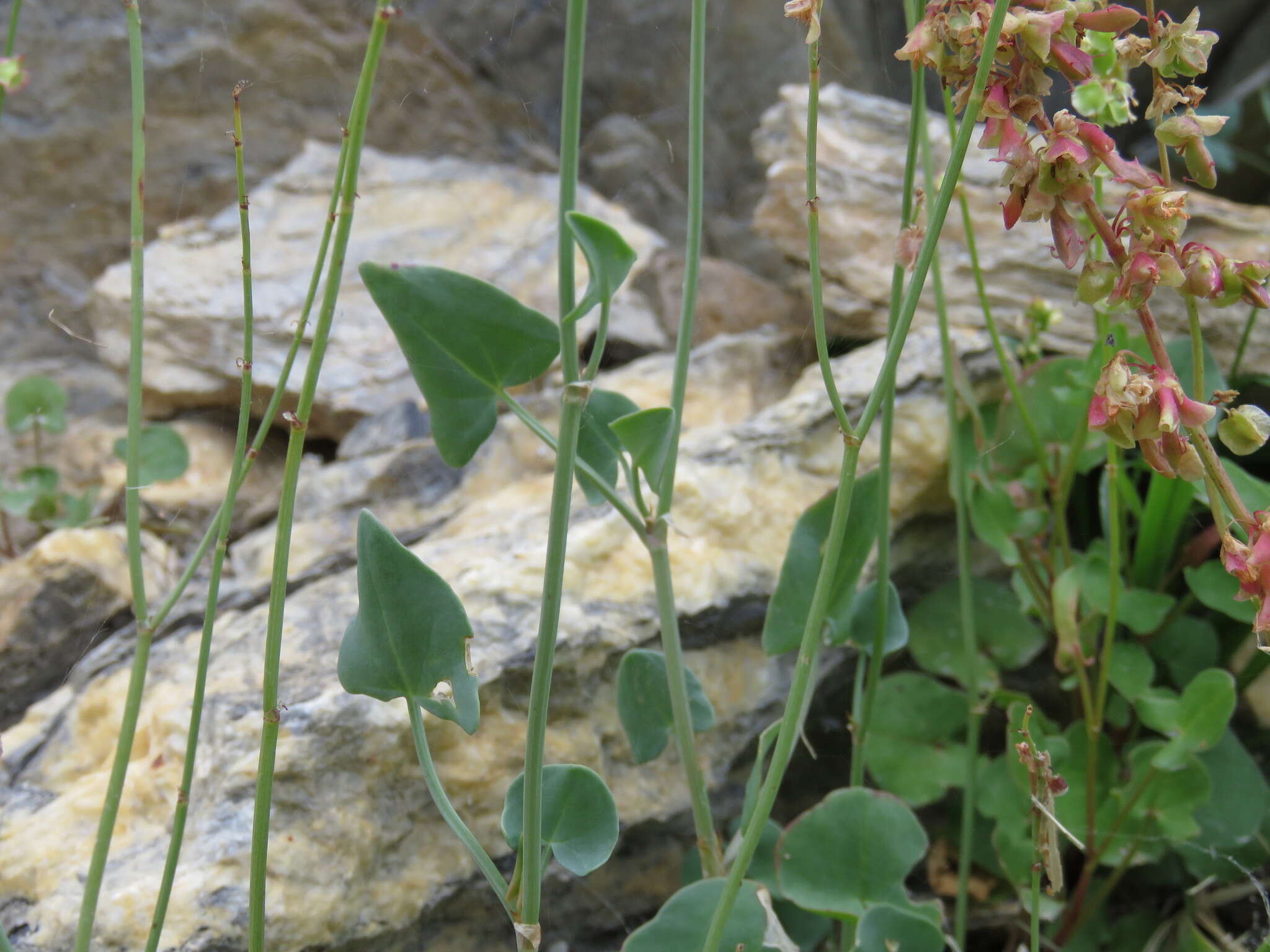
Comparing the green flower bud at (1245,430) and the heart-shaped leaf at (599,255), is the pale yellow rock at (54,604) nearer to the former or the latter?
the heart-shaped leaf at (599,255)

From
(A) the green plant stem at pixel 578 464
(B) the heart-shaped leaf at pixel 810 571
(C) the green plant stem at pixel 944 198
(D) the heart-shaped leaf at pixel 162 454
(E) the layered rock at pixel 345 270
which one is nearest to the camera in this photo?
(C) the green plant stem at pixel 944 198

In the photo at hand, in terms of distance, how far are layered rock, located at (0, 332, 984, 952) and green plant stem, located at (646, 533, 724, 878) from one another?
0.6 inches

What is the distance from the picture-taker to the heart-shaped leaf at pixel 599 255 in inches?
12.5

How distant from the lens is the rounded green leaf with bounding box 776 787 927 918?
0.51 meters

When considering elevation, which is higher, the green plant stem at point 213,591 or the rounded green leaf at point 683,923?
the green plant stem at point 213,591

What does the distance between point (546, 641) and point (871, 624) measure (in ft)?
0.95

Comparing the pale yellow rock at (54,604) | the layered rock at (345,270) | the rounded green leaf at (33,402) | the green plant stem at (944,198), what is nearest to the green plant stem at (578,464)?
the green plant stem at (944,198)

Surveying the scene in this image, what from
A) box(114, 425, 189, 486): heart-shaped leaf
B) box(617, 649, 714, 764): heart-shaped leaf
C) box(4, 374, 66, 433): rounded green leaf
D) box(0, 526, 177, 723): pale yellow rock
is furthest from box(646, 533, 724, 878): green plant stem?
box(4, 374, 66, 433): rounded green leaf

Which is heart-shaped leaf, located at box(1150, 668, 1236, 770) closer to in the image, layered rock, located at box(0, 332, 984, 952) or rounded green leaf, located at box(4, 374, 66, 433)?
layered rock, located at box(0, 332, 984, 952)

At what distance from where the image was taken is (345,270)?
1.18 meters

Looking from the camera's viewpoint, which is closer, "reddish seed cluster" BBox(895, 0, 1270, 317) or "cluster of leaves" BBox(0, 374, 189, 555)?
"reddish seed cluster" BBox(895, 0, 1270, 317)

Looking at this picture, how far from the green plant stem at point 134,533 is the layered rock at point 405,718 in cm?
14

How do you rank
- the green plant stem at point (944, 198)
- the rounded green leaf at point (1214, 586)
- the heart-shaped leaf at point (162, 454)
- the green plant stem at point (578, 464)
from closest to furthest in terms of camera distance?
the green plant stem at point (944, 198) < the green plant stem at point (578, 464) < the rounded green leaf at point (1214, 586) < the heart-shaped leaf at point (162, 454)

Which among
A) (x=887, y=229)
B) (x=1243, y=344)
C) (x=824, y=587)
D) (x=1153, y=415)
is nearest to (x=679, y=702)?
(x=824, y=587)
